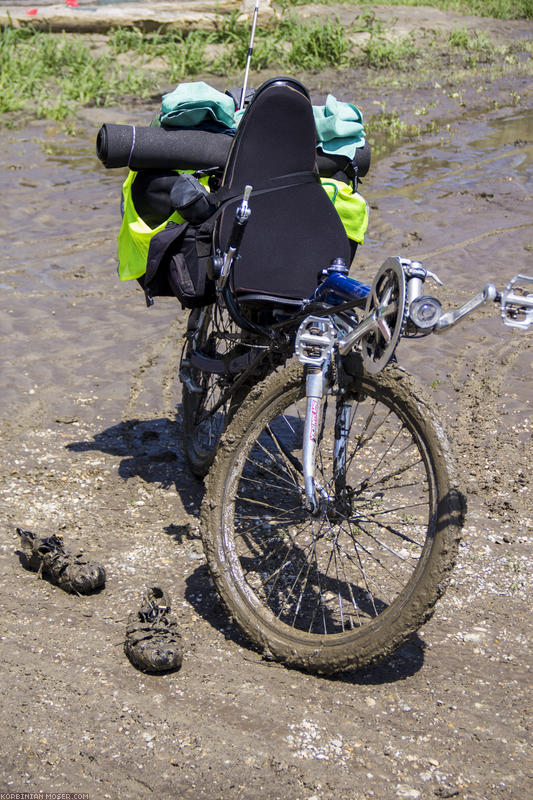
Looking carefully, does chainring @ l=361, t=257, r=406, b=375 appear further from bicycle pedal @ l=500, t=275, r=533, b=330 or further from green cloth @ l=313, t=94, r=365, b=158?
green cloth @ l=313, t=94, r=365, b=158

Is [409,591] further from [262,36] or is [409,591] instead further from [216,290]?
[262,36]

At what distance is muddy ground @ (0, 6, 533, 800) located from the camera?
2629mm

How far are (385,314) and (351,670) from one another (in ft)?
3.66

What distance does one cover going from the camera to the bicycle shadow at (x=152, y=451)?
14.4 feet

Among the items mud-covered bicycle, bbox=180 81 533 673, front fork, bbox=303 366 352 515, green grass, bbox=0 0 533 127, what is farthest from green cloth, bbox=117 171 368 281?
green grass, bbox=0 0 533 127

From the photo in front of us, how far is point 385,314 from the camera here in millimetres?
2684

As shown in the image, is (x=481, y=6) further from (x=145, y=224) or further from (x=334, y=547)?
(x=334, y=547)

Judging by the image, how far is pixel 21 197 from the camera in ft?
27.9

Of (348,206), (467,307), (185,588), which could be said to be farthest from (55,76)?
(467,307)

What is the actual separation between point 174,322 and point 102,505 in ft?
7.34

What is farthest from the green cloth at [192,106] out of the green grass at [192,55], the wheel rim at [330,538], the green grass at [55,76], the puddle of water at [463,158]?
the green grass at [192,55]

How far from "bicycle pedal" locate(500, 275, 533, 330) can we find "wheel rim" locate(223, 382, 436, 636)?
469 mm

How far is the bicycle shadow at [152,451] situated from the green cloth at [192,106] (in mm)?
1619

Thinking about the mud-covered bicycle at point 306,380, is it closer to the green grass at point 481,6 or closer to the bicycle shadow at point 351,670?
the bicycle shadow at point 351,670
